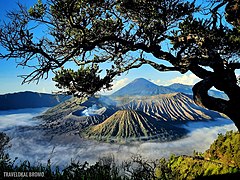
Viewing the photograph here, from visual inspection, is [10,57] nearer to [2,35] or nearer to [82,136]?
[2,35]

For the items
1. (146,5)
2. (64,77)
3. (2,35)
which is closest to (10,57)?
(2,35)

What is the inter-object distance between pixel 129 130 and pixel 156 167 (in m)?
128

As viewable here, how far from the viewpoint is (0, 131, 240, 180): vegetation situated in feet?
14.9

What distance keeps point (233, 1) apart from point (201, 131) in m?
159

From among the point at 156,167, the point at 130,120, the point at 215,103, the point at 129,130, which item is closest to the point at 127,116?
the point at 130,120

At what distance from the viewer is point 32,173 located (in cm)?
473

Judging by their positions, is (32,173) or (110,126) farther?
(110,126)

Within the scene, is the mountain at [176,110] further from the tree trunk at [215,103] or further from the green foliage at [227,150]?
the tree trunk at [215,103]

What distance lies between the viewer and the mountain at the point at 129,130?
129625mm

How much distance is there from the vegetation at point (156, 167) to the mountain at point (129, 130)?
120685 mm

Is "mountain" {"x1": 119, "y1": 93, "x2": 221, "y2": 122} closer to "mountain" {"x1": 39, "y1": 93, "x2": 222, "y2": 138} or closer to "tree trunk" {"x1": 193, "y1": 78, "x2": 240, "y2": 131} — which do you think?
"mountain" {"x1": 39, "y1": 93, "x2": 222, "y2": 138}

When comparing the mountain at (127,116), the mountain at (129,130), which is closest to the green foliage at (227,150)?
the mountain at (127,116)

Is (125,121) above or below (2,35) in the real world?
below

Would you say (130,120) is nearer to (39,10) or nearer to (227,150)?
(227,150)
